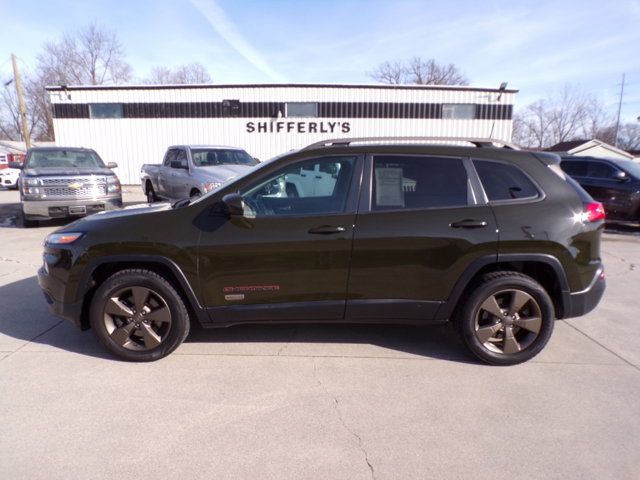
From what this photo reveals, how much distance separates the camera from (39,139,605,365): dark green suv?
3301 mm

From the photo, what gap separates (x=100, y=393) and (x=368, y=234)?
90.5 inches

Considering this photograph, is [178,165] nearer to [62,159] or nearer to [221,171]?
[221,171]

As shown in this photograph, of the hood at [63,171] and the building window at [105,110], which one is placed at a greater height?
the building window at [105,110]

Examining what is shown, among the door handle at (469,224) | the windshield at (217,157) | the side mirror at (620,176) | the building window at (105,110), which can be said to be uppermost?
the building window at (105,110)

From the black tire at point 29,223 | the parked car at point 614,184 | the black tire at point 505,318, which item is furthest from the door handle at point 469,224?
the black tire at point 29,223

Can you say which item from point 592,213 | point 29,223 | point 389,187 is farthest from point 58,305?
point 29,223

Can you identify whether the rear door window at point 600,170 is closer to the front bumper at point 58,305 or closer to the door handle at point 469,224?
the door handle at point 469,224

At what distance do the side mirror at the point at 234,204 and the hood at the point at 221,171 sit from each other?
556 centimetres

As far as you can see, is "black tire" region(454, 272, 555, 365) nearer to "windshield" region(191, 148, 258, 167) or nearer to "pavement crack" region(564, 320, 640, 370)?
"pavement crack" region(564, 320, 640, 370)

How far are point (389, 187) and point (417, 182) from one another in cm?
23

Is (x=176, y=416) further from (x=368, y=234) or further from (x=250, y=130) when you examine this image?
(x=250, y=130)

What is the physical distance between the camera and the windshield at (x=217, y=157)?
971cm

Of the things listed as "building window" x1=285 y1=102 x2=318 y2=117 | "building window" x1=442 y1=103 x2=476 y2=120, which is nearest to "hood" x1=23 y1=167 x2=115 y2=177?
"building window" x1=285 y1=102 x2=318 y2=117

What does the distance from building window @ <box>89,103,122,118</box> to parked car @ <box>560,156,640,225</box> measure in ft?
64.0
